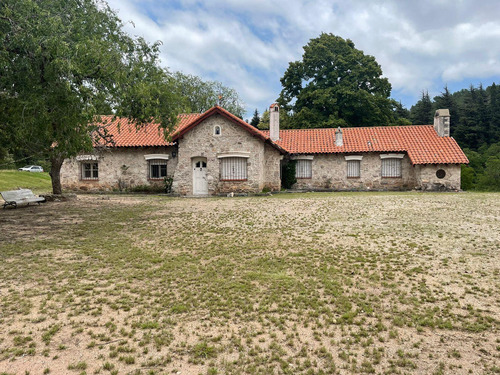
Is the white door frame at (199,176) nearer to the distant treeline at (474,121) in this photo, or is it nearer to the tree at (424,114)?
the distant treeline at (474,121)

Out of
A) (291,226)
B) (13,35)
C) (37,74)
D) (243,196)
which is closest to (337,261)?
(291,226)

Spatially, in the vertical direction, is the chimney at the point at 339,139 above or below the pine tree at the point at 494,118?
below

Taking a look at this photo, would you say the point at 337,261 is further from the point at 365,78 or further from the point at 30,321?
the point at 365,78

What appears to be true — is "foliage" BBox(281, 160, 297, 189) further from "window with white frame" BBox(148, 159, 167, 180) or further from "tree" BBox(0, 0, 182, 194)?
"tree" BBox(0, 0, 182, 194)

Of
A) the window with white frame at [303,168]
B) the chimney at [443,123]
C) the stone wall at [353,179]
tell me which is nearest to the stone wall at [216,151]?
the window with white frame at [303,168]

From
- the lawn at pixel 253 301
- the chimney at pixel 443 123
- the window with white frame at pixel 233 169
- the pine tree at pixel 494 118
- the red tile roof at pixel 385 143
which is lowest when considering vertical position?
the lawn at pixel 253 301

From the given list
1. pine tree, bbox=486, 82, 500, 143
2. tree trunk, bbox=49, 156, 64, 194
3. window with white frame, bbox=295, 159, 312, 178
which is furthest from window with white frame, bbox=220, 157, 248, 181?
pine tree, bbox=486, 82, 500, 143

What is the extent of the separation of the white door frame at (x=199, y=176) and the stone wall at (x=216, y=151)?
0.93ft

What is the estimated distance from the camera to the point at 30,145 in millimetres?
14102

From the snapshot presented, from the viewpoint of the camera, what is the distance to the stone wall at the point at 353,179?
23.0 meters

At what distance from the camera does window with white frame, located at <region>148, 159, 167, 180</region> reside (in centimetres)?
2256

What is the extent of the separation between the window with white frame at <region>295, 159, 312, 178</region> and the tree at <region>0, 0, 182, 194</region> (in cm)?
1441

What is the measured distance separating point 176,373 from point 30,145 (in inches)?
558

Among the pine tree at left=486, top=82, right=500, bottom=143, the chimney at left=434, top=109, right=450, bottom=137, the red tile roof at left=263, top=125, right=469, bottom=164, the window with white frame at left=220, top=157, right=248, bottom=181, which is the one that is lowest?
the window with white frame at left=220, top=157, right=248, bottom=181
